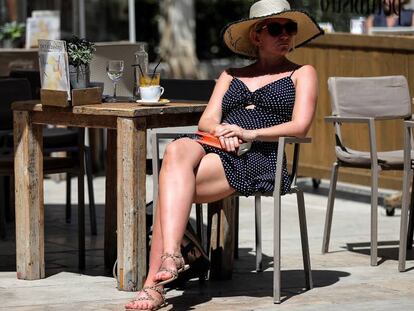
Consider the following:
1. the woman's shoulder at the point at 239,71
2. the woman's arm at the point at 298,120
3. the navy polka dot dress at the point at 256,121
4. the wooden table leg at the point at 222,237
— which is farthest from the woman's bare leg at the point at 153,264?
the woman's shoulder at the point at 239,71

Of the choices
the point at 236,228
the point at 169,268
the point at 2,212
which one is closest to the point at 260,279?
the point at 236,228

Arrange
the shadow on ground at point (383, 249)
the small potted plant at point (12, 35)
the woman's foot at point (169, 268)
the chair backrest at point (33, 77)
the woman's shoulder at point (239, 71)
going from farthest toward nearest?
the small potted plant at point (12, 35) → the chair backrest at point (33, 77) → the shadow on ground at point (383, 249) → the woman's shoulder at point (239, 71) → the woman's foot at point (169, 268)

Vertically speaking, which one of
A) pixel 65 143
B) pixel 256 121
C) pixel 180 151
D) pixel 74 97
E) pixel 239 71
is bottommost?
pixel 65 143

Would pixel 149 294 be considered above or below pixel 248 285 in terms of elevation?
above

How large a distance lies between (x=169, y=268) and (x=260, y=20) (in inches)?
56.3

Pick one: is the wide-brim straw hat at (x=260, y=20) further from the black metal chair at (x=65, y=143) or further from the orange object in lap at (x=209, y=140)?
the black metal chair at (x=65, y=143)

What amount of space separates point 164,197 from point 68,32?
19.9 feet

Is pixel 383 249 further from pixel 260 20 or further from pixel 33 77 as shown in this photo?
pixel 33 77

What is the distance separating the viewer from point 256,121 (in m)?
6.04

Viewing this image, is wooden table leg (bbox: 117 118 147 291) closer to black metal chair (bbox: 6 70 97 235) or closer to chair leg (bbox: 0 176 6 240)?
chair leg (bbox: 0 176 6 240)

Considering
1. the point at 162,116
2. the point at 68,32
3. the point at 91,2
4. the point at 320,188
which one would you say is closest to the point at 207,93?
the point at 162,116

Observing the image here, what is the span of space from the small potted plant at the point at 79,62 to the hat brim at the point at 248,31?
0.73 meters

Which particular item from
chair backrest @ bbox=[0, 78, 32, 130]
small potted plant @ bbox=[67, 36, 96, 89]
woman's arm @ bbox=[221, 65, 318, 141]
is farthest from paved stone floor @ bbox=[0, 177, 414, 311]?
small potted plant @ bbox=[67, 36, 96, 89]

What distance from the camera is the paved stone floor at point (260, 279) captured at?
571 centimetres
